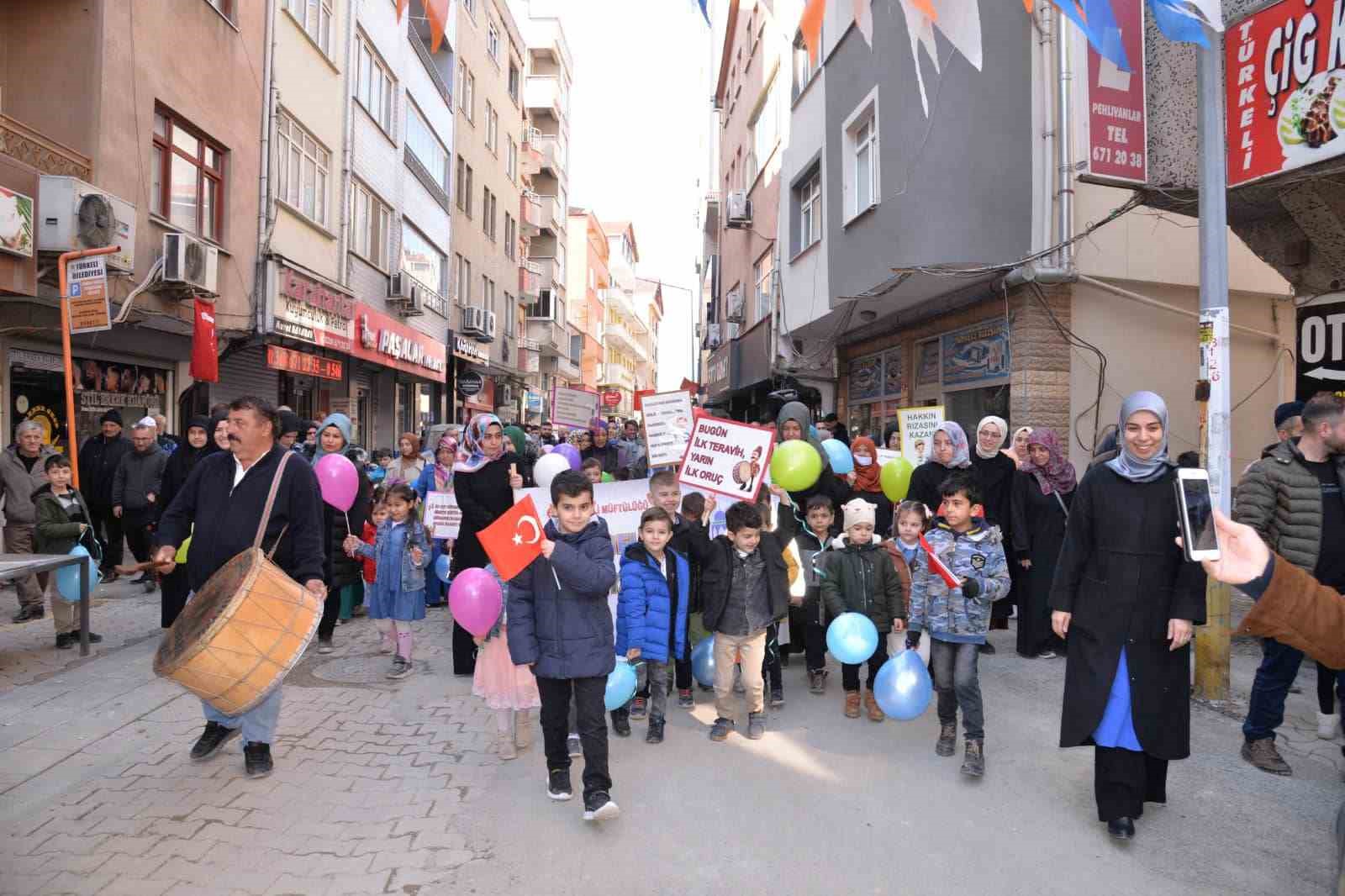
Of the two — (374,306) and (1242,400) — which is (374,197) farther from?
(1242,400)

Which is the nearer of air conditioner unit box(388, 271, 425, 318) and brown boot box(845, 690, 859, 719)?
brown boot box(845, 690, 859, 719)

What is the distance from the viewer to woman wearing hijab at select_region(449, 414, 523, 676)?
20.9ft

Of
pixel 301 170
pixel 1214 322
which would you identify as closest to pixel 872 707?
pixel 1214 322

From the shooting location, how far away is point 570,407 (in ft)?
42.6

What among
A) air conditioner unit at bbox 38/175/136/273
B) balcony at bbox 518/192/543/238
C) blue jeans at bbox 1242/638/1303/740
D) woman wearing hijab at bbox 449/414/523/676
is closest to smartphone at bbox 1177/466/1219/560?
blue jeans at bbox 1242/638/1303/740

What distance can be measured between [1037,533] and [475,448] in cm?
460

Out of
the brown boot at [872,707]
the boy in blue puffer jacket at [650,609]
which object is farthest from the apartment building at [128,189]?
the brown boot at [872,707]

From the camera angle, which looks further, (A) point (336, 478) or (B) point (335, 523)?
(B) point (335, 523)

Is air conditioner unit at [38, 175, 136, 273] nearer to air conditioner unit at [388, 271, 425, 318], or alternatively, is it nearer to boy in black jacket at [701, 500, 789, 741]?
boy in black jacket at [701, 500, 789, 741]

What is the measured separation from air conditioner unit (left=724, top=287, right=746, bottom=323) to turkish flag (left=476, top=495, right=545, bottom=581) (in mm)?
21791

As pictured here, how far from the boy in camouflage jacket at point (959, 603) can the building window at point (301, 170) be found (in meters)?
14.3

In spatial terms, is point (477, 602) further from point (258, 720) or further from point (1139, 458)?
point (1139, 458)

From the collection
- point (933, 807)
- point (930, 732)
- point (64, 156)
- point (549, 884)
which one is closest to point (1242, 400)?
point (930, 732)

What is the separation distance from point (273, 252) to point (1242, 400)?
1480cm
